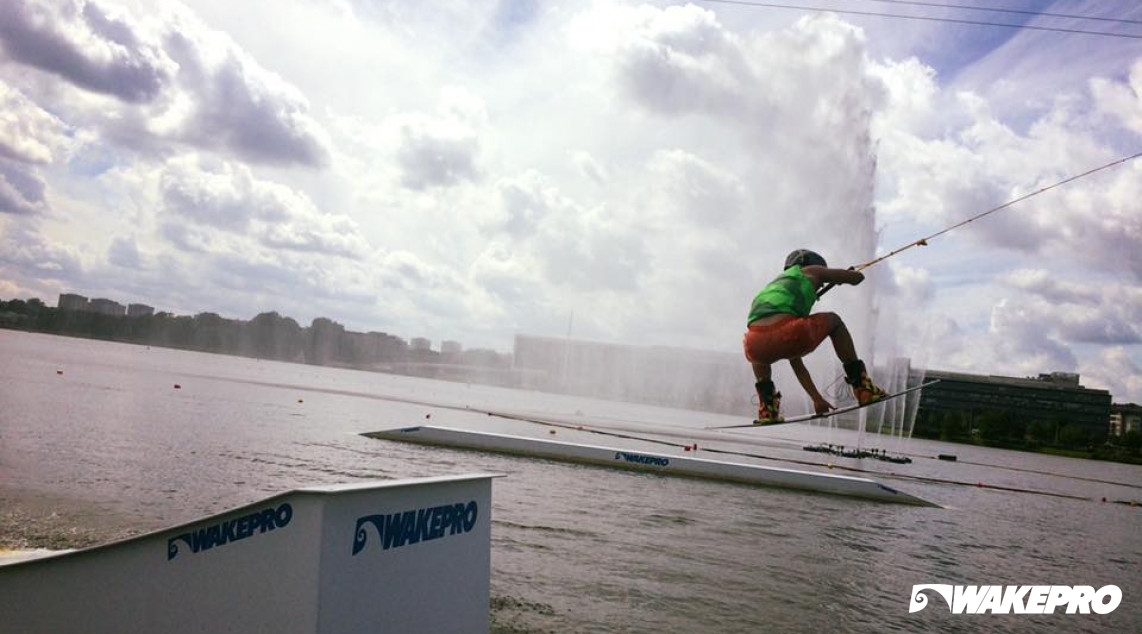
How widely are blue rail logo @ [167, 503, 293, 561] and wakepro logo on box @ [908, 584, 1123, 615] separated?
652 inches

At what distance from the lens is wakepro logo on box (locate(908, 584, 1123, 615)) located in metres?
19.2

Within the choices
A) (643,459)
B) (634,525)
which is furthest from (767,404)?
(643,459)

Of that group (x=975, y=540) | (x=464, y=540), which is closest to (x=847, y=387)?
(x=464, y=540)

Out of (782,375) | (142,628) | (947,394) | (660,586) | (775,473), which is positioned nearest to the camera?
(142,628)

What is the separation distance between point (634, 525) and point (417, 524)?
61.4 ft

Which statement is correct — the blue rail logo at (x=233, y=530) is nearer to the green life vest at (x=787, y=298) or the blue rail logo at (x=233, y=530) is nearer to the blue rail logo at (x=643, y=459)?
the green life vest at (x=787, y=298)

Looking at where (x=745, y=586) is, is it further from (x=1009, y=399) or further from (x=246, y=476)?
(x=1009, y=399)

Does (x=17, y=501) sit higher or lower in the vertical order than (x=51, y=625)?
lower

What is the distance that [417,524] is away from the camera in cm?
650

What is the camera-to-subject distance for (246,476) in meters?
26.3

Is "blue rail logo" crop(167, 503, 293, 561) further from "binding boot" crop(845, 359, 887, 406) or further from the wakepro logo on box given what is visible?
the wakepro logo on box

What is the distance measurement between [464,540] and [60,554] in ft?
12.1

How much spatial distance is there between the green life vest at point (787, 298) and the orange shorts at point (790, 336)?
113 millimetres

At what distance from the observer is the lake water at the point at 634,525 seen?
15742mm
